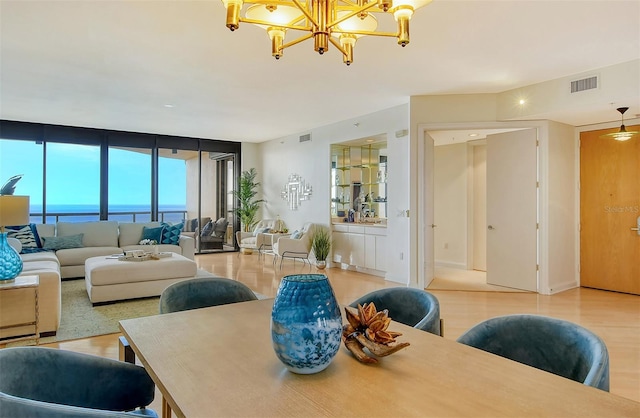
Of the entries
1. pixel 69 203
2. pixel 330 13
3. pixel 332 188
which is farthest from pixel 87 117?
pixel 330 13

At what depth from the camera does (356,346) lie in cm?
120

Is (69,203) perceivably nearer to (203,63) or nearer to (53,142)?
(53,142)

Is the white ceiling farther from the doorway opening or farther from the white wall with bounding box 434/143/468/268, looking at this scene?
the white wall with bounding box 434/143/468/268

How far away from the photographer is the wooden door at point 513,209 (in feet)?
18.0

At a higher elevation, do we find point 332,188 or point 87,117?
point 87,117

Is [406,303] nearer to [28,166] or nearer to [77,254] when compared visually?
[77,254]

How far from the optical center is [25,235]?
20.0 feet

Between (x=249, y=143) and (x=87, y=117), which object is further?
(x=249, y=143)

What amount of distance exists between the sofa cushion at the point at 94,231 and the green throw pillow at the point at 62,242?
0.19 meters

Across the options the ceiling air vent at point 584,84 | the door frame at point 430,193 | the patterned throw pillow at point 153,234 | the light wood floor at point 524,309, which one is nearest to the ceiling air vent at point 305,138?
the light wood floor at point 524,309

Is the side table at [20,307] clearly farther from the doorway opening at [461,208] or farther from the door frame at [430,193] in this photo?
the doorway opening at [461,208]

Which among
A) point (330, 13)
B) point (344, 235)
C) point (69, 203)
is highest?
point (330, 13)

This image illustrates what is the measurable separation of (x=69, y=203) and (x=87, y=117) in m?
2.05

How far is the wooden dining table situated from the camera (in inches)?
35.1
